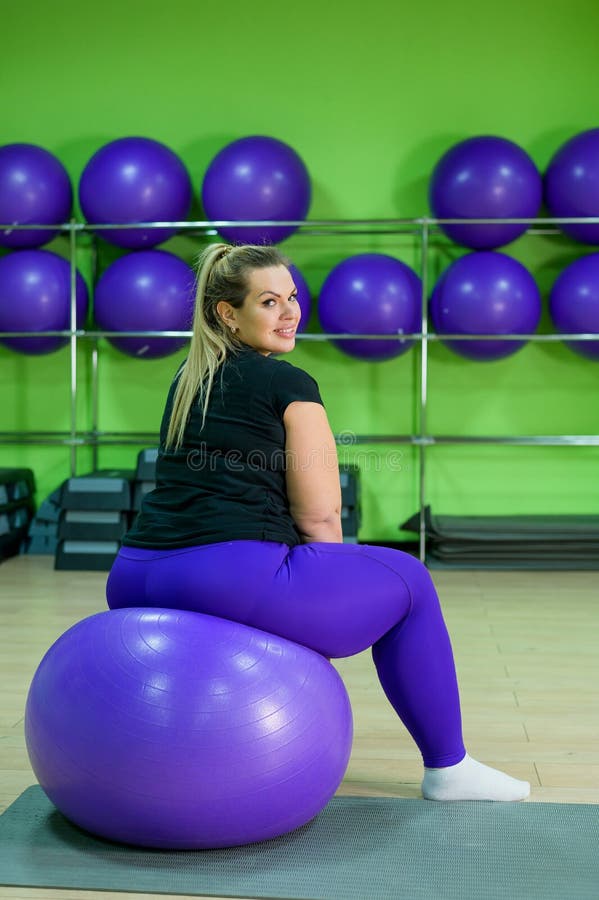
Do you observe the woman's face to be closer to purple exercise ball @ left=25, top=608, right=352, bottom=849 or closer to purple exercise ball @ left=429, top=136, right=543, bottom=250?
purple exercise ball @ left=25, top=608, right=352, bottom=849

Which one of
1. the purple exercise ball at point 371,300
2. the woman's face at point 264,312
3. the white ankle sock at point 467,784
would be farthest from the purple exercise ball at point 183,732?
the purple exercise ball at point 371,300

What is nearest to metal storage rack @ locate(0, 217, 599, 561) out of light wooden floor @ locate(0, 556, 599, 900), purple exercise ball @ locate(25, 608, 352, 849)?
light wooden floor @ locate(0, 556, 599, 900)

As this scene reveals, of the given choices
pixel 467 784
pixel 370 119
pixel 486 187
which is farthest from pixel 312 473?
pixel 370 119

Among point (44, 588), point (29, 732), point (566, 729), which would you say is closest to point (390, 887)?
point (29, 732)

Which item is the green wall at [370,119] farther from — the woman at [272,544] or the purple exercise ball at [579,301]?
the woman at [272,544]

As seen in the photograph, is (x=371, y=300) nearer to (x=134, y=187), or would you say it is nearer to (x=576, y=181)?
(x=576, y=181)

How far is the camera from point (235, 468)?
1.71 m

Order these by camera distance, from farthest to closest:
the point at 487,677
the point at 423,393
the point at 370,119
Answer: the point at 370,119, the point at 423,393, the point at 487,677

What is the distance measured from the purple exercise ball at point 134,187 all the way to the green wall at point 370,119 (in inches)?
14.9

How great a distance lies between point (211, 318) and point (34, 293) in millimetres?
2411

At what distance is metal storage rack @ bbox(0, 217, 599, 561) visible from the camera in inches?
158

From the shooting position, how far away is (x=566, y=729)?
2.23m

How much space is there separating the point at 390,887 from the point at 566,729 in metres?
0.88

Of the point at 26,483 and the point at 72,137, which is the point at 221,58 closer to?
the point at 72,137
